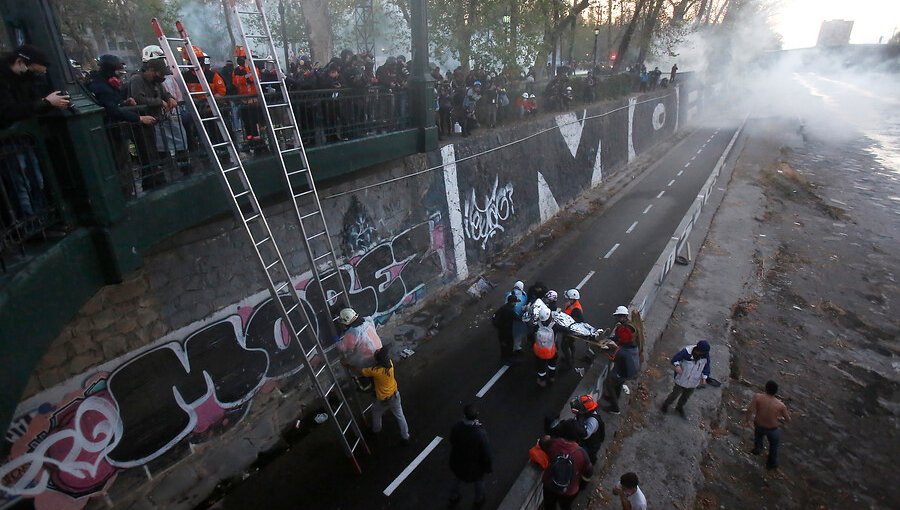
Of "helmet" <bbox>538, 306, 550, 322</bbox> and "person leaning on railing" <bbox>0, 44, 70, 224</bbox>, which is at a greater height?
"person leaning on railing" <bbox>0, 44, 70, 224</bbox>

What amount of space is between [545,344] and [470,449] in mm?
3218

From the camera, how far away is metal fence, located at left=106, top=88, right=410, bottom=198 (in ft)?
18.9

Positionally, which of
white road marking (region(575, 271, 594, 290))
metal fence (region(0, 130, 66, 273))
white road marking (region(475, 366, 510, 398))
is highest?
metal fence (region(0, 130, 66, 273))

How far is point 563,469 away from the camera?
5.69 m

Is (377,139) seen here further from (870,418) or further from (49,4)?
(870,418)

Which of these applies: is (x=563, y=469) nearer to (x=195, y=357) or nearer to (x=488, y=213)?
(x=195, y=357)

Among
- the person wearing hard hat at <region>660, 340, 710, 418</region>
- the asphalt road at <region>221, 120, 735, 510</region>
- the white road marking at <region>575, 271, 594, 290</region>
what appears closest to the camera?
the asphalt road at <region>221, 120, 735, 510</region>

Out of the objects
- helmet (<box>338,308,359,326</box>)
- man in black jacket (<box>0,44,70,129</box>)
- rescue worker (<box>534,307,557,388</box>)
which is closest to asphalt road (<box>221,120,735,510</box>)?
rescue worker (<box>534,307,557,388</box>)

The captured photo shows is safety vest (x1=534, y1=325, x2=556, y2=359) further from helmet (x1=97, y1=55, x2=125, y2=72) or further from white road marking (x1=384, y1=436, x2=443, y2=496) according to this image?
helmet (x1=97, y1=55, x2=125, y2=72)

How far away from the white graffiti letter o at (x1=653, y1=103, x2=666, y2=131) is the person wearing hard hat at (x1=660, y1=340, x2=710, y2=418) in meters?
30.7

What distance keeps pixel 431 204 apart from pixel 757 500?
346 inches

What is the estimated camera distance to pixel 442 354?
10.5 meters

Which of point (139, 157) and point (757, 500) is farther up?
point (139, 157)

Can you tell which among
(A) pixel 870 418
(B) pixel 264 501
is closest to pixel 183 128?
(B) pixel 264 501
